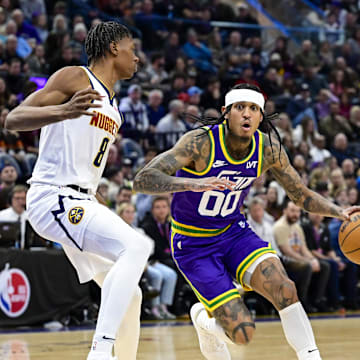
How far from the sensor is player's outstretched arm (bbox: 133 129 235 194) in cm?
451

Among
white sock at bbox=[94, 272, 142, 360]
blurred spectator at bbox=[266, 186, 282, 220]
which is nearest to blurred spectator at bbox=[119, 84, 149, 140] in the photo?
blurred spectator at bbox=[266, 186, 282, 220]

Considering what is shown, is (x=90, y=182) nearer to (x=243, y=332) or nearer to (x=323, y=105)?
(x=243, y=332)

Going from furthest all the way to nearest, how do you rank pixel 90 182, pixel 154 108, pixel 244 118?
1. pixel 154 108
2. pixel 244 118
3. pixel 90 182

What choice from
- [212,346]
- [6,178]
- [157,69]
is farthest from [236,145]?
[157,69]

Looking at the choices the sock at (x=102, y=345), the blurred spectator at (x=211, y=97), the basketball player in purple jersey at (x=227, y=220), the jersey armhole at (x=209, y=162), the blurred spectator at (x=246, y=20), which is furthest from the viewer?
the blurred spectator at (x=246, y=20)

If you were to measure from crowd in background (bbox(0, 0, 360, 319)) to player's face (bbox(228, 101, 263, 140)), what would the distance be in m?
4.61

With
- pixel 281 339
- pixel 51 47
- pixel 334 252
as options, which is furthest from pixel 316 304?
pixel 51 47

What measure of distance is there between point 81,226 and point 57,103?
0.71 meters

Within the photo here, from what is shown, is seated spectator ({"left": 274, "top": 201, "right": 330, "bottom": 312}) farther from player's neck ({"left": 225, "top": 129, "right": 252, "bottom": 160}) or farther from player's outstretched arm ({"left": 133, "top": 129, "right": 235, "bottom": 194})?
player's outstretched arm ({"left": 133, "top": 129, "right": 235, "bottom": 194})

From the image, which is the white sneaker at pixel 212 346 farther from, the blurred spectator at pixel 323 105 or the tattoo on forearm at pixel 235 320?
the blurred spectator at pixel 323 105

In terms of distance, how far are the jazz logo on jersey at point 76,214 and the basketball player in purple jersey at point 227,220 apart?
612 millimetres

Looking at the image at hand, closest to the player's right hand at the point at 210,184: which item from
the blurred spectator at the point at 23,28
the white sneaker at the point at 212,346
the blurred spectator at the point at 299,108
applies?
the white sneaker at the point at 212,346

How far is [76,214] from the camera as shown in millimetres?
4332

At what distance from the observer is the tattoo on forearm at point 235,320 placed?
478 cm
